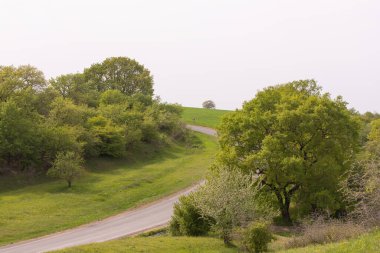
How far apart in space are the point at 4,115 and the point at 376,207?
4270cm

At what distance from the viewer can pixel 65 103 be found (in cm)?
6494

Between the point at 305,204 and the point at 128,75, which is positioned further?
the point at 128,75

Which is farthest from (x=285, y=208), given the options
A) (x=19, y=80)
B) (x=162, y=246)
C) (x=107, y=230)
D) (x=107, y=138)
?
(x=19, y=80)

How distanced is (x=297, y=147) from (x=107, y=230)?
61.6ft

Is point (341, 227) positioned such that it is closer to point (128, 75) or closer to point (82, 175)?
point (82, 175)

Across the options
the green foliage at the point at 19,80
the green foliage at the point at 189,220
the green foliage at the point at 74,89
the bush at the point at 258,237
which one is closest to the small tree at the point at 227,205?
the bush at the point at 258,237

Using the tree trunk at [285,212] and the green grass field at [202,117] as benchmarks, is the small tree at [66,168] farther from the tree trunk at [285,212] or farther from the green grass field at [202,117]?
the green grass field at [202,117]

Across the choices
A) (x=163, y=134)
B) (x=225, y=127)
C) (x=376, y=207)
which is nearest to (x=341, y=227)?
(x=376, y=207)

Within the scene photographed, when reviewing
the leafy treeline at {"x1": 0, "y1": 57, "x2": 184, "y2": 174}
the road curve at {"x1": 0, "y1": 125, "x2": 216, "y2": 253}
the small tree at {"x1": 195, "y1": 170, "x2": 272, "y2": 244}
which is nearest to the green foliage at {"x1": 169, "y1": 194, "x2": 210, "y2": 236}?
the small tree at {"x1": 195, "y1": 170, "x2": 272, "y2": 244}

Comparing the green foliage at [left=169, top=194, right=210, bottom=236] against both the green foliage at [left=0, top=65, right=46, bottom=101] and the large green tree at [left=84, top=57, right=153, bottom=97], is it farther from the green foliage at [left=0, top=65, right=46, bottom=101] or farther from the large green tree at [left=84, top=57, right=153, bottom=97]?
the large green tree at [left=84, top=57, right=153, bottom=97]

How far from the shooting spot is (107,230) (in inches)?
1521

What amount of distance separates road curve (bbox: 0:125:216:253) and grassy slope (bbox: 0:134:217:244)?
145 cm

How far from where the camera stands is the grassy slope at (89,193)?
39875 mm

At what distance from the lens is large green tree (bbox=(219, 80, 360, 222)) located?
3734 cm
